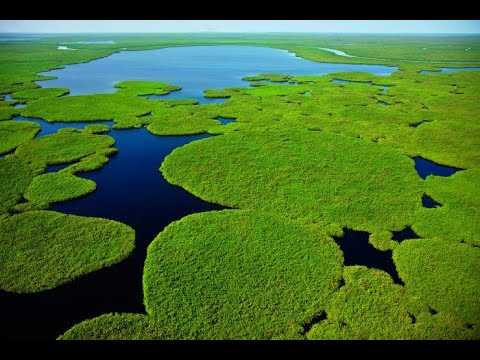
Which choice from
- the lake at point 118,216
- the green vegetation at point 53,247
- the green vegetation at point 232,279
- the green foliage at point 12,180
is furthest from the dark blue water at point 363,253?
the green foliage at point 12,180

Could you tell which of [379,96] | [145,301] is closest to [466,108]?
[379,96]

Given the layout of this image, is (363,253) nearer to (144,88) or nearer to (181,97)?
(181,97)

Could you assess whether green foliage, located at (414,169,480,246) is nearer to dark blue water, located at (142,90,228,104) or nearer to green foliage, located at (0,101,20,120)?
dark blue water, located at (142,90,228,104)

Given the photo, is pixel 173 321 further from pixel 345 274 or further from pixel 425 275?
pixel 425 275

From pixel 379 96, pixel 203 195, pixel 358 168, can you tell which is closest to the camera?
pixel 203 195

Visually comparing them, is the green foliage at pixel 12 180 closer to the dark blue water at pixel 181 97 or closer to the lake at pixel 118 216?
the lake at pixel 118 216
